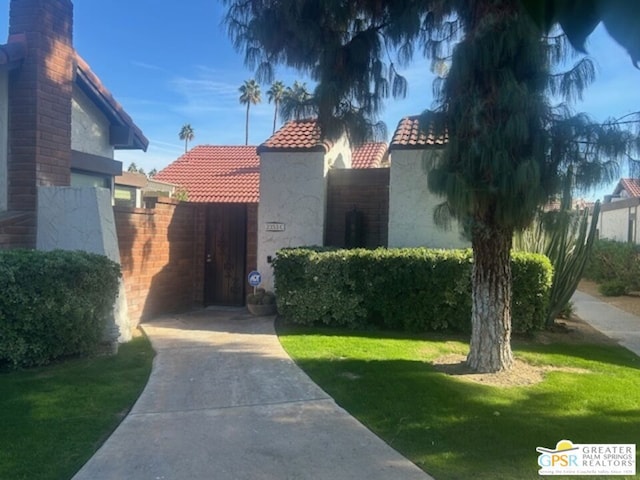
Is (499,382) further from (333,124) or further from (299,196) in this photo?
(299,196)

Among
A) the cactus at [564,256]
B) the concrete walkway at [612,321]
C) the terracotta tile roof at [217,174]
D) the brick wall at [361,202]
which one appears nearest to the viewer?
the concrete walkway at [612,321]

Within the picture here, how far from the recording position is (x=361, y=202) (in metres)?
11.8

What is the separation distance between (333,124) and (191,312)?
622 cm

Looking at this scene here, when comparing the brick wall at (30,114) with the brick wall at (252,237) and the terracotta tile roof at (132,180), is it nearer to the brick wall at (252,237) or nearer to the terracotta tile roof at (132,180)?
the brick wall at (252,237)

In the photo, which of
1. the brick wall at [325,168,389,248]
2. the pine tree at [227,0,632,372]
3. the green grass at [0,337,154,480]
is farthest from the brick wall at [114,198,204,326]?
the pine tree at [227,0,632,372]

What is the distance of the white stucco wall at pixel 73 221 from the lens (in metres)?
7.48

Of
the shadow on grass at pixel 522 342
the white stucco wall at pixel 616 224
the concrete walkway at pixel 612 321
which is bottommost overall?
the concrete walkway at pixel 612 321

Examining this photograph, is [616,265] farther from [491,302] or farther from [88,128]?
[88,128]

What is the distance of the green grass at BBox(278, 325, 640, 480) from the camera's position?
13.0ft

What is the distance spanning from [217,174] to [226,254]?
20.2 feet

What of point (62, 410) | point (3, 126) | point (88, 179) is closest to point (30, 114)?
point (3, 126)

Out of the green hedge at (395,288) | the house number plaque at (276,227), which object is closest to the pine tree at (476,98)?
the green hedge at (395,288)

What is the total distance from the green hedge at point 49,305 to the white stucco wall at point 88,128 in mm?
3368

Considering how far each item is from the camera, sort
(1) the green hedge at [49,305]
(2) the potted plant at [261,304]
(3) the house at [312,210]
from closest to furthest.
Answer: (1) the green hedge at [49,305] < (2) the potted plant at [261,304] < (3) the house at [312,210]
